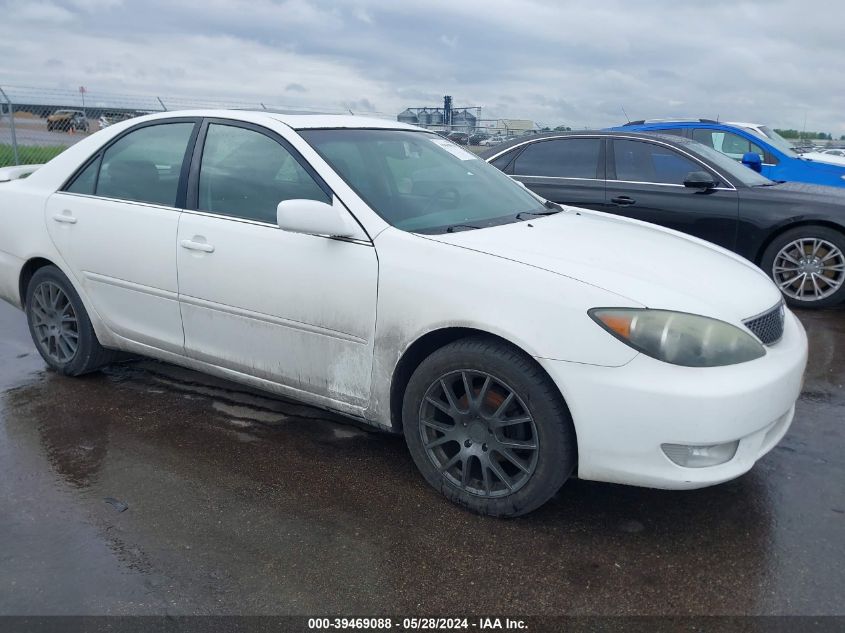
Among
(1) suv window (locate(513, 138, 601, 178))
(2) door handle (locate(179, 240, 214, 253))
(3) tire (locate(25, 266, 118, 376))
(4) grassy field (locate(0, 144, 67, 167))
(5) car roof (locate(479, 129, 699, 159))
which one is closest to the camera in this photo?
(2) door handle (locate(179, 240, 214, 253))

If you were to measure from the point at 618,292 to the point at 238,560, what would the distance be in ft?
5.65

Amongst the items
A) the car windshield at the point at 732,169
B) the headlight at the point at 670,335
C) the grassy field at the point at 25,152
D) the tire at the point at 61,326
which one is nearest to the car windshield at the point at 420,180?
the headlight at the point at 670,335

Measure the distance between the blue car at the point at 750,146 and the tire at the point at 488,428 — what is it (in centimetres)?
803

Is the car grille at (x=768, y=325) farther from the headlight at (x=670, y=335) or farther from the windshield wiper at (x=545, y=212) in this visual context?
the windshield wiper at (x=545, y=212)

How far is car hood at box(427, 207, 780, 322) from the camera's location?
2805 mm

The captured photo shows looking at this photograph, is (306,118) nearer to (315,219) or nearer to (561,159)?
(315,219)

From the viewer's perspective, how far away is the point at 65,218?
4.30 metres

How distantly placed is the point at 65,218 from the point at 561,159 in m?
4.68

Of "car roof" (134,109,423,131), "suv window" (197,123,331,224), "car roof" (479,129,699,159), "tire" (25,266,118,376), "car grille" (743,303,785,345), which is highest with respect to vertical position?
"car roof" (134,109,423,131)

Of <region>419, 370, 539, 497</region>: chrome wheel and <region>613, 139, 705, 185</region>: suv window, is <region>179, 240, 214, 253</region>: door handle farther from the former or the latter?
<region>613, 139, 705, 185</region>: suv window

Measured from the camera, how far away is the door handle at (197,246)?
3.66m

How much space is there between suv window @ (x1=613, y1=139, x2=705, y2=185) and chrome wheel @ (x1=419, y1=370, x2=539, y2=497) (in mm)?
4611

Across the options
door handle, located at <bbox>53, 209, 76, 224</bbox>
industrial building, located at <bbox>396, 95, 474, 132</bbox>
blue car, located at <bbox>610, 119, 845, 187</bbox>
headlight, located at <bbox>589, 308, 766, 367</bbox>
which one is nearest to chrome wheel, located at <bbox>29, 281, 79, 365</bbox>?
door handle, located at <bbox>53, 209, 76, 224</bbox>

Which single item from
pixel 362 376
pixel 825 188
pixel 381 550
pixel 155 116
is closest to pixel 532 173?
pixel 825 188
